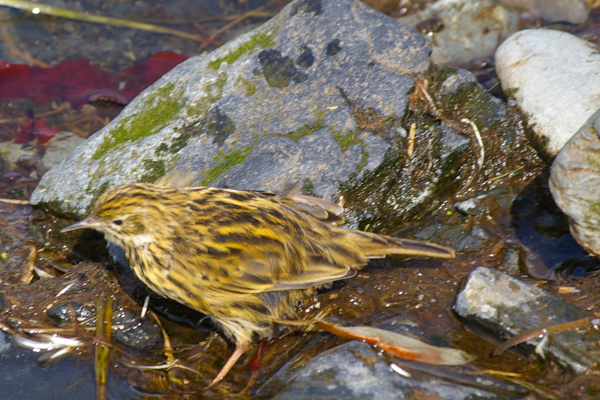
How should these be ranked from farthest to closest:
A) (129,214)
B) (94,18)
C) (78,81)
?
1. (94,18)
2. (78,81)
3. (129,214)

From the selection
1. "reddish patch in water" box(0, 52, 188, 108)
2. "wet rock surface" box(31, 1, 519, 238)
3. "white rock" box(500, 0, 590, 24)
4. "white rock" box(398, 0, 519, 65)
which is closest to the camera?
"wet rock surface" box(31, 1, 519, 238)

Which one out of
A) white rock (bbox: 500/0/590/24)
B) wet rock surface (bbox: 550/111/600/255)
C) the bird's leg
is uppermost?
white rock (bbox: 500/0/590/24)

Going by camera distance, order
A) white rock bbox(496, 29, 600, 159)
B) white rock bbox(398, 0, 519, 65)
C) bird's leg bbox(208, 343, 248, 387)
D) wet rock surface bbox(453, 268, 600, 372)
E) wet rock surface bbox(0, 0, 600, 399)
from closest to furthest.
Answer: wet rock surface bbox(453, 268, 600, 372) < wet rock surface bbox(0, 0, 600, 399) < bird's leg bbox(208, 343, 248, 387) < white rock bbox(496, 29, 600, 159) < white rock bbox(398, 0, 519, 65)

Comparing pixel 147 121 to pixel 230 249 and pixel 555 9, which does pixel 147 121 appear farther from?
pixel 555 9

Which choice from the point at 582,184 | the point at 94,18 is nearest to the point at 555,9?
the point at 582,184

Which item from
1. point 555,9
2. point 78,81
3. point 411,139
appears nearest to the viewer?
point 411,139

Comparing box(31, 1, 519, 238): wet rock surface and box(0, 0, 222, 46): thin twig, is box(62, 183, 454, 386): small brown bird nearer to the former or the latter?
box(31, 1, 519, 238): wet rock surface

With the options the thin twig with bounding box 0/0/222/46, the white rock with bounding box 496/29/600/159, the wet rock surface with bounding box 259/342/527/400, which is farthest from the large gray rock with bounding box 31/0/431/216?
the thin twig with bounding box 0/0/222/46
